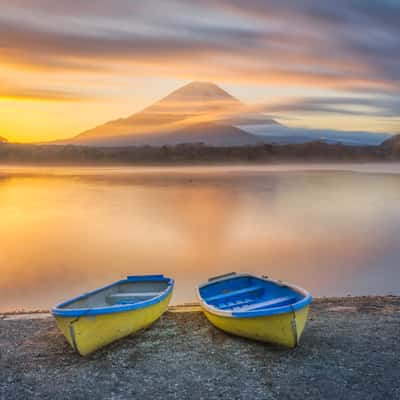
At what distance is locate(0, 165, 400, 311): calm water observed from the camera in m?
17.1

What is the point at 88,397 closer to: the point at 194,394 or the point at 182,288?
the point at 194,394

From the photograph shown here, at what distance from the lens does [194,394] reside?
6.56 m

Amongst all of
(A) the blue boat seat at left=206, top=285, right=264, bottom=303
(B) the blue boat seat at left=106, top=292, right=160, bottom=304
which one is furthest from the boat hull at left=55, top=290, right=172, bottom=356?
(A) the blue boat seat at left=206, top=285, right=264, bottom=303

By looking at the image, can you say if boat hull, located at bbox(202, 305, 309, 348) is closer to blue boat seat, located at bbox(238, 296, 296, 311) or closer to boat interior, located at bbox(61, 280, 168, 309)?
blue boat seat, located at bbox(238, 296, 296, 311)

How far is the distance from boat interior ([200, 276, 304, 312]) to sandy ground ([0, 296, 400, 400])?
1.77 ft

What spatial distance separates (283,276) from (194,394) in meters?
11.9

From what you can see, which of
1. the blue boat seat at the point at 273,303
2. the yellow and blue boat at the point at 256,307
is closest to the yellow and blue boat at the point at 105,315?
the yellow and blue boat at the point at 256,307

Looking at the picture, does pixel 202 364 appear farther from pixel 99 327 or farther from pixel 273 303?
pixel 273 303

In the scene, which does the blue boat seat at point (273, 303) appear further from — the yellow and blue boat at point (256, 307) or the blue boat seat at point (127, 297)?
the blue boat seat at point (127, 297)

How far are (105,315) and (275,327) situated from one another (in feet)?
8.30

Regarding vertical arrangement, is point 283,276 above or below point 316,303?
below

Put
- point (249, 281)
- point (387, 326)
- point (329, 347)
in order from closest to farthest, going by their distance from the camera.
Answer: point (329, 347) → point (387, 326) → point (249, 281)

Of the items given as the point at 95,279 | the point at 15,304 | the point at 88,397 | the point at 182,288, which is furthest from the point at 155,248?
the point at 88,397

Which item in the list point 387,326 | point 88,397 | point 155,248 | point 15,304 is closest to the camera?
point 88,397
